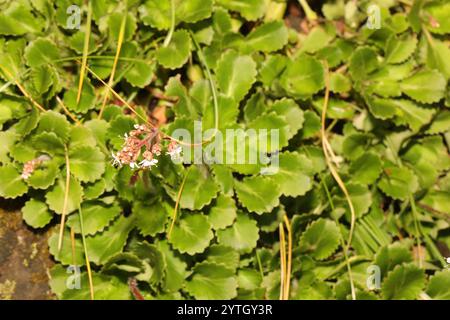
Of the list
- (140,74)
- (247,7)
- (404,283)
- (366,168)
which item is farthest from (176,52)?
(404,283)

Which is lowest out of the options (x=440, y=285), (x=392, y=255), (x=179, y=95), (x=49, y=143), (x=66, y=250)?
(x=440, y=285)

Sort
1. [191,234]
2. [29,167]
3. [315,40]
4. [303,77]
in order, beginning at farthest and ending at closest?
1. [315,40]
2. [303,77]
3. [191,234]
4. [29,167]

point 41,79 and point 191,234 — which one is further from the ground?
point 41,79

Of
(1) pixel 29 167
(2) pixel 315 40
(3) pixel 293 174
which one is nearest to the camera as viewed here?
(1) pixel 29 167

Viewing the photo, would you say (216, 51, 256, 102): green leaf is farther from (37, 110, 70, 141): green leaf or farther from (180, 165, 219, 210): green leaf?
(37, 110, 70, 141): green leaf

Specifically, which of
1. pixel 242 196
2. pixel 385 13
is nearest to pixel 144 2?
pixel 242 196

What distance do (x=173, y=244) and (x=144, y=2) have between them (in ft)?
2.54

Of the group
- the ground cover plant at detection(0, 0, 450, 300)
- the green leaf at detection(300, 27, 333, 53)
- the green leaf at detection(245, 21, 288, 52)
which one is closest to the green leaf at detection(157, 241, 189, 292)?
the ground cover plant at detection(0, 0, 450, 300)

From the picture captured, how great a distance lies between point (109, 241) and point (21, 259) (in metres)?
0.28

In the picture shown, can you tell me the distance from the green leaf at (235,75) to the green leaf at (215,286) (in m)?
0.54

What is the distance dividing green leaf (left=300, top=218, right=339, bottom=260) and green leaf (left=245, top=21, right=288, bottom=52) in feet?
1.93

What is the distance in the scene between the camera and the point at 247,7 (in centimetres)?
207

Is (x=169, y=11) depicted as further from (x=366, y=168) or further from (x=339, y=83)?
(x=366, y=168)
